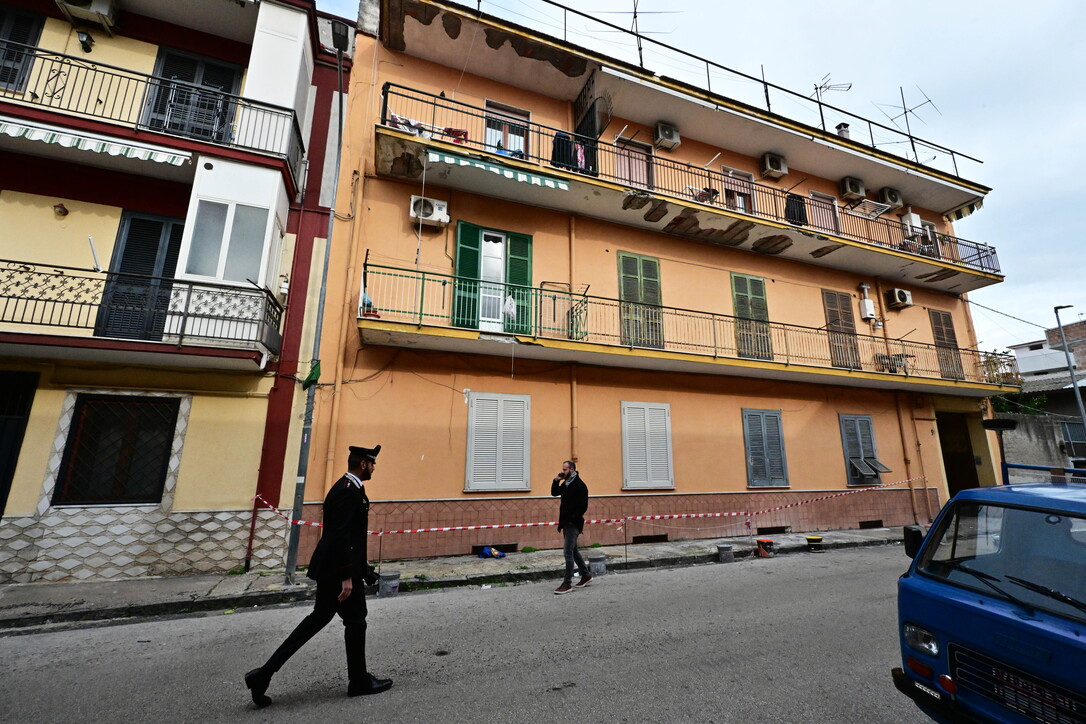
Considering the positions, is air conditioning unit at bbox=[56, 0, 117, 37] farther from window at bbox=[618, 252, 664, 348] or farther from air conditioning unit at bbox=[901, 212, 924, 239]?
air conditioning unit at bbox=[901, 212, 924, 239]

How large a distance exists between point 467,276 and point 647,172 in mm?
5997

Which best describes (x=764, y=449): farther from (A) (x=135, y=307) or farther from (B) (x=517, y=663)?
(A) (x=135, y=307)

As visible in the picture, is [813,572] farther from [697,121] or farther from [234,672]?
[697,121]

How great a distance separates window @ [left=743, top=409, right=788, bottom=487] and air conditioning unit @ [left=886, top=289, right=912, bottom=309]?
6468 millimetres

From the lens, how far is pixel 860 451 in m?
13.0

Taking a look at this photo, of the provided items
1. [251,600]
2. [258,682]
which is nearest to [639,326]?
[251,600]

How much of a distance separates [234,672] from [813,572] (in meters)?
8.41

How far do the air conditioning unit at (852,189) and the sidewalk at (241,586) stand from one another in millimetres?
11991

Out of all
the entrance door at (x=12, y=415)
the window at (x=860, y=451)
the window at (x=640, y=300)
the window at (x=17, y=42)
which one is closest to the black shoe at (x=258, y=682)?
the entrance door at (x=12, y=415)

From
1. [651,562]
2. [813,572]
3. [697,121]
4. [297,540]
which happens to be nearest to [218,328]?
[297,540]

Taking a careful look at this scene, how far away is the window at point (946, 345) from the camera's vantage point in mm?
14652

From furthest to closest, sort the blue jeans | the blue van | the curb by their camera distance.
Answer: the blue jeans → the curb → the blue van

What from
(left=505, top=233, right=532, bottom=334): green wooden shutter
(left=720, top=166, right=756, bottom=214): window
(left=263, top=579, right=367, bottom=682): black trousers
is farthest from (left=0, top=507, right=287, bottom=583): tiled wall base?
(left=720, top=166, right=756, bottom=214): window

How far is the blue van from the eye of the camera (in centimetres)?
229
